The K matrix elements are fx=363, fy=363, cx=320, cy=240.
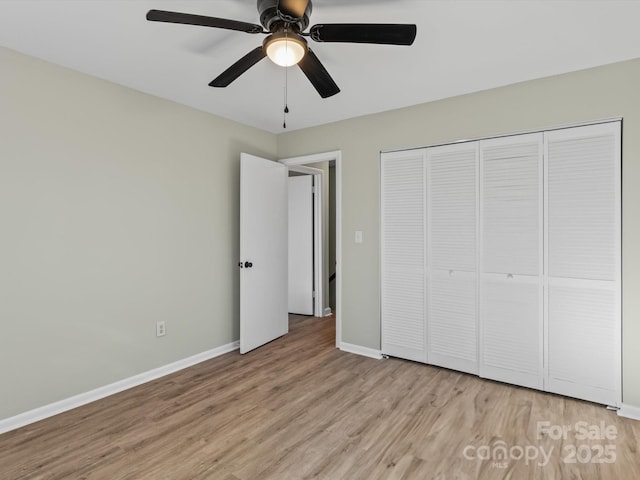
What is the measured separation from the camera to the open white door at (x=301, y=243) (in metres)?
5.12

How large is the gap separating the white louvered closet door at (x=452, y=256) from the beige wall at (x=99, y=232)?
2050 mm

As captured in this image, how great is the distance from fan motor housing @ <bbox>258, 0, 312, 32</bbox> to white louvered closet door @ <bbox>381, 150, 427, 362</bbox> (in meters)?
1.88

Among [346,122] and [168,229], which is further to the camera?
[346,122]

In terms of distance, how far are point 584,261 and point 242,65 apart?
2.63 metres

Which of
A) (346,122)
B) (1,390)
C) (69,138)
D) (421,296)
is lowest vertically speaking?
(1,390)

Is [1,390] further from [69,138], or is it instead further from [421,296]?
[421,296]

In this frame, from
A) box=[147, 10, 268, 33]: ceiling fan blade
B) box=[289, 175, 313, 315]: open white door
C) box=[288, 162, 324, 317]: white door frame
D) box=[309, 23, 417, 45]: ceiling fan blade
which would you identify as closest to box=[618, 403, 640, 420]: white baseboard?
box=[309, 23, 417, 45]: ceiling fan blade

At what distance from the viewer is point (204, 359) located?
11.5ft

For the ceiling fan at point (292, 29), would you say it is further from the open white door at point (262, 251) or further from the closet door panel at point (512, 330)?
the closet door panel at point (512, 330)

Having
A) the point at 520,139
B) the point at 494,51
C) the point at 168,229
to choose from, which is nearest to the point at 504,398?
the point at 520,139

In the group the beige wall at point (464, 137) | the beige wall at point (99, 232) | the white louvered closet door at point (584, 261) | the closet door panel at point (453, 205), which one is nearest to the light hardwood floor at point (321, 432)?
the white louvered closet door at point (584, 261)

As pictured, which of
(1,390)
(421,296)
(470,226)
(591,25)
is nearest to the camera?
(591,25)

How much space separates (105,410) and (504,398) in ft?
9.45

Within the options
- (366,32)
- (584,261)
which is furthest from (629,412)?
(366,32)
